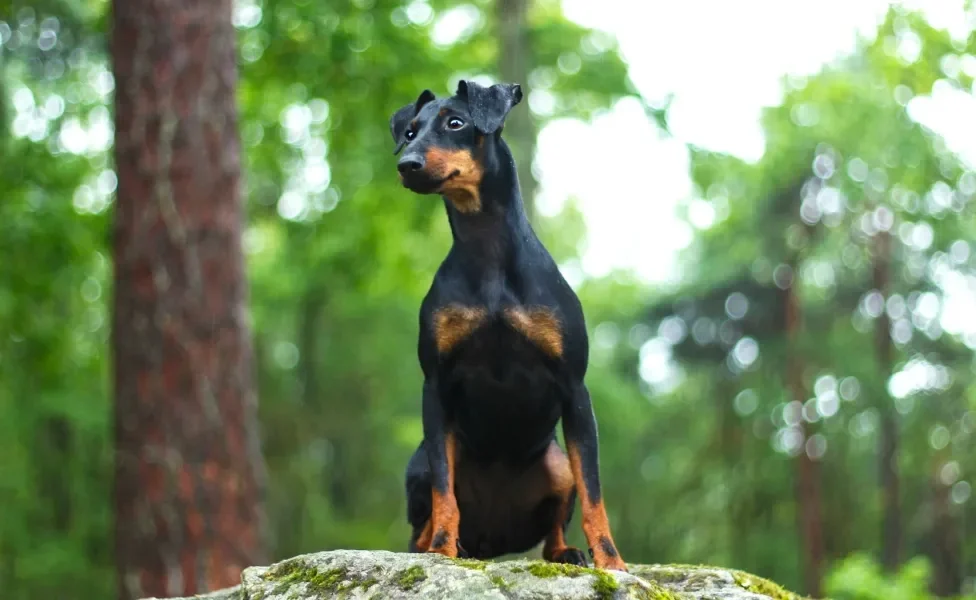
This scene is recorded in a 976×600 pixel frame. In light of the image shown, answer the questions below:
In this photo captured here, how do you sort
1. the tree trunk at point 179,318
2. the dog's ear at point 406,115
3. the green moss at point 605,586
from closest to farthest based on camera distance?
the green moss at point 605,586 → the dog's ear at point 406,115 → the tree trunk at point 179,318

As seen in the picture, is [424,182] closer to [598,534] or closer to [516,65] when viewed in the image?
[598,534]

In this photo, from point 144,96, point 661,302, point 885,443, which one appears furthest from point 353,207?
point 885,443

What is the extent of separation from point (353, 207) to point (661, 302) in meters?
9.03

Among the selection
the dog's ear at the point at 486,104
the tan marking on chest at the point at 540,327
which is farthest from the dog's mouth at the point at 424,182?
the tan marking on chest at the point at 540,327

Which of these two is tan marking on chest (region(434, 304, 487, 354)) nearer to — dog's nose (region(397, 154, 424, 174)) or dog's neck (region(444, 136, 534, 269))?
dog's neck (region(444, 136, 534, 269))

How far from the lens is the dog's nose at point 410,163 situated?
11.1ft

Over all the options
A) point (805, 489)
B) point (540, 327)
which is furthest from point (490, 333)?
point (805, 489)

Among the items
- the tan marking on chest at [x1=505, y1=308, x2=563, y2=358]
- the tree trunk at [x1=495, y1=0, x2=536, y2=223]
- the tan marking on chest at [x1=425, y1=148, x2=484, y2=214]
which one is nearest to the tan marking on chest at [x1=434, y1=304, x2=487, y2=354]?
the tan marking on chest at [x1=505, y1=308, x2=563, y2=358]

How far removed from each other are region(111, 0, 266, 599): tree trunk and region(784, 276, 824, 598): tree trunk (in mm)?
13041

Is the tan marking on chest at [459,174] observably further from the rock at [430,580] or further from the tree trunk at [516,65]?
the tree trunk at [516,65]

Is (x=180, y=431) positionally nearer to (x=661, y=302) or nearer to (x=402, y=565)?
(x=402, y=565)

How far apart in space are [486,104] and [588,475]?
54.4 inches

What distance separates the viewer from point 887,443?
19.8m

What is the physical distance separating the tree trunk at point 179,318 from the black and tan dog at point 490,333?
336cm
